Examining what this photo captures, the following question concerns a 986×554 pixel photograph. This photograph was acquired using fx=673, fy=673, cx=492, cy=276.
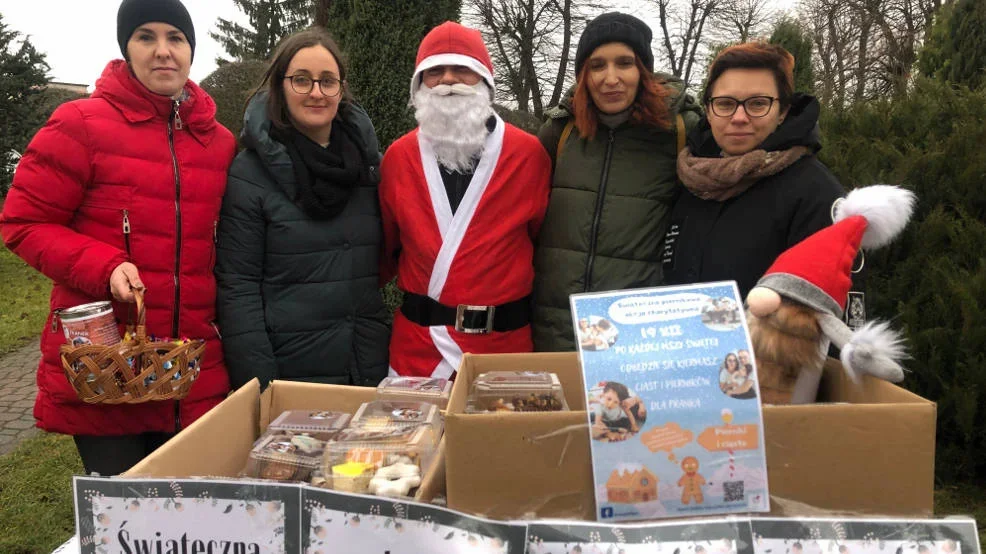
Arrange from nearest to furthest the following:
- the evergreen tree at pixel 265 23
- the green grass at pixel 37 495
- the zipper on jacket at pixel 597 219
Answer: the zipper on jacket at pixel 597 219, the green grass at pixel 37 495, the evergreen tree at pixel 265 23

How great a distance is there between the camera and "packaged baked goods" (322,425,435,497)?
4.29 ft

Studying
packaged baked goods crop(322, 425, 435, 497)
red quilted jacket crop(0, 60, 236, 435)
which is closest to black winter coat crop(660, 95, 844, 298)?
packaged baked goods crop(322, 425, 435, 497)

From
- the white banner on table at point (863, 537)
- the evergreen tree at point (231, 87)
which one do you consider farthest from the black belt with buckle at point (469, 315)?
the evergreen tree at point (231, 87)

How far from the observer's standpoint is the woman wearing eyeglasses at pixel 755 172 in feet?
6.27

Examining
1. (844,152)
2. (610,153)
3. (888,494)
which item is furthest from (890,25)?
(888,494)

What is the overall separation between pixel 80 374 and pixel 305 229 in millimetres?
903

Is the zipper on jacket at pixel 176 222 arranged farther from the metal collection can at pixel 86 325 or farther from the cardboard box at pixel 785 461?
the cardboard box at pixel 785 461

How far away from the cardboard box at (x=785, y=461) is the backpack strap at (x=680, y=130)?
150 centimetres

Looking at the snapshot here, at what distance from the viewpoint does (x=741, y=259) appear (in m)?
1.96

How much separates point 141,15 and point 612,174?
169cm

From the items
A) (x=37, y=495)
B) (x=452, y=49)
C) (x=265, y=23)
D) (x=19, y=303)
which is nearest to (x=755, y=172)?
(x=452, y=49)

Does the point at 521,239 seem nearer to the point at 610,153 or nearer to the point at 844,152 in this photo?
the point at 610,153

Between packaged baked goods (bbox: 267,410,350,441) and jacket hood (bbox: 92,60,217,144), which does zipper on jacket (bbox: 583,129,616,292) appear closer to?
Answer: packaged baked goods (bbox: 267,410,350,441)

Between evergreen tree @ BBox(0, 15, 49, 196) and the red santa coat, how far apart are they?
1465 centimetres
